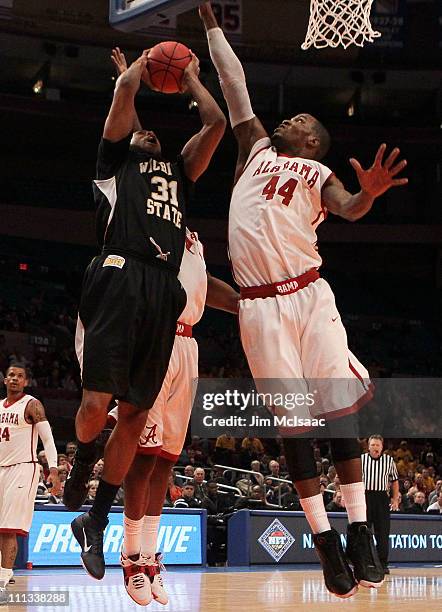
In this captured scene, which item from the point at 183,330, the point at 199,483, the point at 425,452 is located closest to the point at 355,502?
the point at 183,330

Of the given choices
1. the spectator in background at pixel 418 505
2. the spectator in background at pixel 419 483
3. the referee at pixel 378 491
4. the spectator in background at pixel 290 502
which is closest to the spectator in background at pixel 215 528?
the spectator in background at pixel 290 502

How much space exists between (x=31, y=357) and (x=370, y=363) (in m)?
10.5

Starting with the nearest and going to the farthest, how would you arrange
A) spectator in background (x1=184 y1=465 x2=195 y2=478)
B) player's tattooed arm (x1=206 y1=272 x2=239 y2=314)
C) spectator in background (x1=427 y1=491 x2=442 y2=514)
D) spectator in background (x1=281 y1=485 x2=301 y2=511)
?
player's tattooed arm (x1=206 y1=272 x2=239 y2=314)
spectator in background (x1=281 y1=485 x2=301 y2=511)
spectator in background (x1=184 y1=465 x2=195 y2=478)
spectator in background (x1=427 y1=491 x2=442 y2=514)

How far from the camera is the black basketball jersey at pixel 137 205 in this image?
5.83 metres

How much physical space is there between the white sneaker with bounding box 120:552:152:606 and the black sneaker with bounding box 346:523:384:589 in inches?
56.6

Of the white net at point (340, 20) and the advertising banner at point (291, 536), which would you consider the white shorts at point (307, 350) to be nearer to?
the white net at point (340, 20)

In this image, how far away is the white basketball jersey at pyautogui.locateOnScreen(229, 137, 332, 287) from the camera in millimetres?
5859

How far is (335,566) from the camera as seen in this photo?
5.22 m

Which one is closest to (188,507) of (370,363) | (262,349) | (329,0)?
(329,0)

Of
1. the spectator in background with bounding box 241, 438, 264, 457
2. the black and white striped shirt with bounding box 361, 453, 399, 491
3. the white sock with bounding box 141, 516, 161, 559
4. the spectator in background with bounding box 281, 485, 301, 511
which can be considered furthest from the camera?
the spectator in background with bounding box 241, 438, 264, 457

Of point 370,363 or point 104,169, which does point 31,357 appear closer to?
point 370,363

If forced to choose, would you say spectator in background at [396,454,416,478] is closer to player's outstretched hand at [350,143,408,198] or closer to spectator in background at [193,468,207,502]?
spectator in background at [193,468,207,502]

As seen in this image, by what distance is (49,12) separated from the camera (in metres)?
25.9

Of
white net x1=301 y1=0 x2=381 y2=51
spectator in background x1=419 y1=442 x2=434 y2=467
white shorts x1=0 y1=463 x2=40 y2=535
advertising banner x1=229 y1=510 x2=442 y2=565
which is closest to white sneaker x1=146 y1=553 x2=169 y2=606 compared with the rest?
white shorts x1=0 y1=463 x2=40 y2=535
